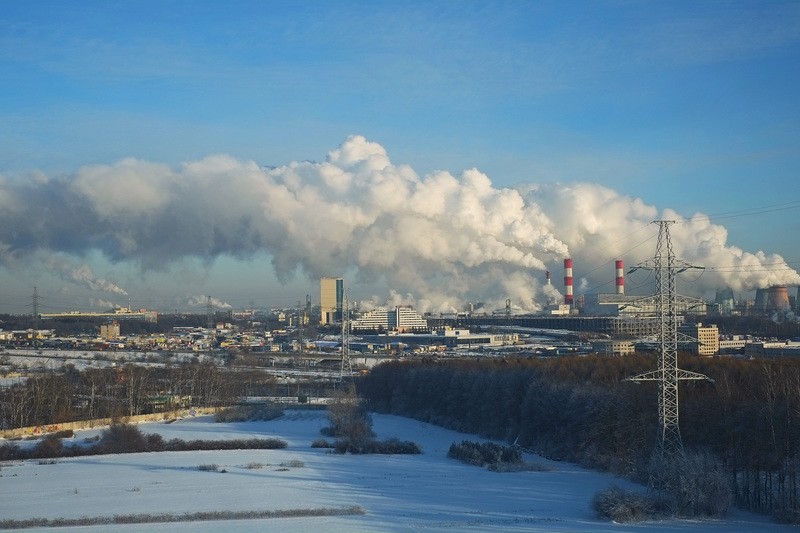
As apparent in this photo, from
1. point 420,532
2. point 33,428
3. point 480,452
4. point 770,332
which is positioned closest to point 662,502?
point 420,532

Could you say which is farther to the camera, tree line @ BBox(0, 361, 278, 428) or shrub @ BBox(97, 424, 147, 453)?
tree line @ BBox(0, 361, 278, 428)

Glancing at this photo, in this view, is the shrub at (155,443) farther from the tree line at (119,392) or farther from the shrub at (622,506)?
the shrub at (622,506)

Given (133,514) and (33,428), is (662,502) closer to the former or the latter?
(133,514)

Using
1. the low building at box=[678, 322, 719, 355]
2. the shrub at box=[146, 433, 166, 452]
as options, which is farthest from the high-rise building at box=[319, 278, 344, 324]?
the shrub at box=[146, 433, 166, 452]

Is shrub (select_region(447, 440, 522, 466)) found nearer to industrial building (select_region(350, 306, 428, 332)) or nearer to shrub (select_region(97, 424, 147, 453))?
shrub (select_region(97, 424, 147, 453))

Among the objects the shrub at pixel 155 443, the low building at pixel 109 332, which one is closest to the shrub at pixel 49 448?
the shrub at pixel 155 443

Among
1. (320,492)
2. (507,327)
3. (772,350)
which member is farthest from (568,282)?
(320,492)

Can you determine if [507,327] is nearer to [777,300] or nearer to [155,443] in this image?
[777,300]
